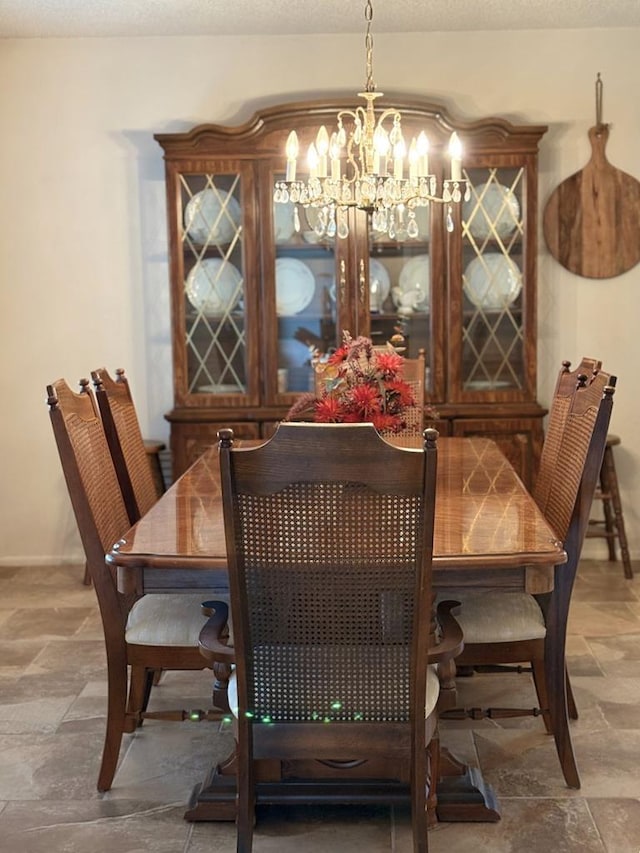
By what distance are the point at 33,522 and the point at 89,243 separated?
1.40 metres

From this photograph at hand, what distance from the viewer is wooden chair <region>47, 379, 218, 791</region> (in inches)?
102

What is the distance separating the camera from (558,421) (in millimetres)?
3178

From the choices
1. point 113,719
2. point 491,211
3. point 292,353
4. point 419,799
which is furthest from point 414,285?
point 419,799

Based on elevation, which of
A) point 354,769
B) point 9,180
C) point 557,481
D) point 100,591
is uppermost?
point 9,180

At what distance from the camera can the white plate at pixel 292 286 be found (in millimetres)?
4594

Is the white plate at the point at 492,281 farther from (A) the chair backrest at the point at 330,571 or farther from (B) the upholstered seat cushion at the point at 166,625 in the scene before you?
(A) the chair backrest at the point at 330,571

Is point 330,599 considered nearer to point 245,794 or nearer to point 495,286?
point 245,794

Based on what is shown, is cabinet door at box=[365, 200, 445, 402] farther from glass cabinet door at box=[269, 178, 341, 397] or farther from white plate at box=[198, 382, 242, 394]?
white plate at box=[198, 382, 242, 394]

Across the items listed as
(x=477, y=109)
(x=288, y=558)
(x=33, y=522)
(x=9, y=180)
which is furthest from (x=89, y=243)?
(x=288, y=558)

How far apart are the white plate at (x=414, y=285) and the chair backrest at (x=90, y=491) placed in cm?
209

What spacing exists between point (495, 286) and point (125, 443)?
2.05 metres

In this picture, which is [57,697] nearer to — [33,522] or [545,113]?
[33,522]

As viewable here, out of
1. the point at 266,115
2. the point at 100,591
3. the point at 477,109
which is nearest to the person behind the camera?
the point at 100,591

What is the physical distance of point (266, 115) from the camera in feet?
14.5
